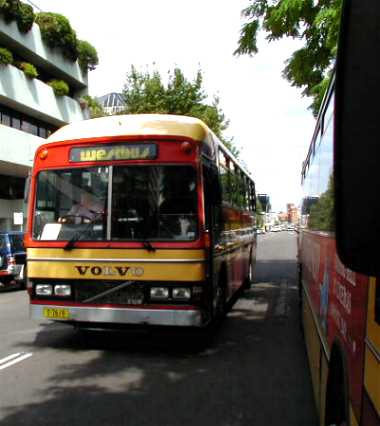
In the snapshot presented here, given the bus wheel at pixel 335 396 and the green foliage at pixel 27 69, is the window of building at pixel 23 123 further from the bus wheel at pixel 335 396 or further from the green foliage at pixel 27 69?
the bus wheel at pixel 335 396

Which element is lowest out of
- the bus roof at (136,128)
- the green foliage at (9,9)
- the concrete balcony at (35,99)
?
the bus roof at (136,128)

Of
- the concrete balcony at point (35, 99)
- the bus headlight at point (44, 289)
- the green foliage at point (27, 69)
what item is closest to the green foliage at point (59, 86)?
the concrete balcony at point (35, 99)

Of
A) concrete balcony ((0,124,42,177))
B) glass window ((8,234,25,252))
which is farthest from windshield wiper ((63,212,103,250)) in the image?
concrete balcony ((0,124,42,177))

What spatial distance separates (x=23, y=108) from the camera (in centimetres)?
2930

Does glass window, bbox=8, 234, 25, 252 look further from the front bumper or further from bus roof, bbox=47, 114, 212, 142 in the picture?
the front bumper

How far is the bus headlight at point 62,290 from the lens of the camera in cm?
705

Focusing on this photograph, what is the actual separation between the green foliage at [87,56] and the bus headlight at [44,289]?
3016cm

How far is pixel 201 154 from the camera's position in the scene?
702cm

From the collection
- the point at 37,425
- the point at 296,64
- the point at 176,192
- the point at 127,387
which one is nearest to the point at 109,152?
the point at 176,192

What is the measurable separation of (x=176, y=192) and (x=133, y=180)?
1.88 feet

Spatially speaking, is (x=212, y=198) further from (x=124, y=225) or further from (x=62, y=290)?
(x=62, y=290)

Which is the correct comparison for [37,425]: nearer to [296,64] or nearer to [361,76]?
[361,76]

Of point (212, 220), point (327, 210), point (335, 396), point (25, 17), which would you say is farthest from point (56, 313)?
point (25, 17)

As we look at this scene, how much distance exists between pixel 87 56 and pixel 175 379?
32.6 metres
